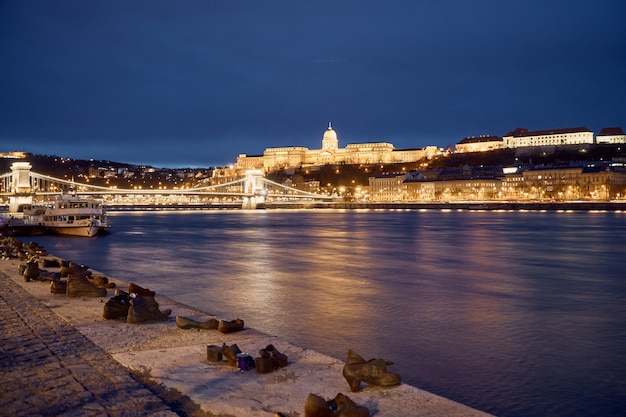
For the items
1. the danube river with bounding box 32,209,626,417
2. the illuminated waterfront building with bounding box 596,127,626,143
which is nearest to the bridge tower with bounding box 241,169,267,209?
the danube river with bounding box 32,209,626,417

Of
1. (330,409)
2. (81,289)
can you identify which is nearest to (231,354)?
(330,409)

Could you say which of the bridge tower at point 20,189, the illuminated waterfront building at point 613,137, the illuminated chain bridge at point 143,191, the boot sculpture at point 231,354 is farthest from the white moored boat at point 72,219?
the illuminated waterfront building at point 613,137

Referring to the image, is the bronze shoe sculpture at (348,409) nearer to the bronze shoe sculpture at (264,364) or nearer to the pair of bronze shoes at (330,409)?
the pair of bronze shoes at (330,409)

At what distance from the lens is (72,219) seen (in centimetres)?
3578

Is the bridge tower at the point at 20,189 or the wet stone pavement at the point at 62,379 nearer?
the wet stone pavement at the point at 62,379

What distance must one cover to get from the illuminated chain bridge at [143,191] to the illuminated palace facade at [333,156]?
3100 centimetres

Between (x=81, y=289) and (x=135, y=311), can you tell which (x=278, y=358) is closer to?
(x=135, y=311)

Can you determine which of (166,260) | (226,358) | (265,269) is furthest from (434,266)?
(226,358)

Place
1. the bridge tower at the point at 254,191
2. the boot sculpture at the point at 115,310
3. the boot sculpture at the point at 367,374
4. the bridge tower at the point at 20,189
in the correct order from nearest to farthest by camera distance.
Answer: the boot sculpture at the point at 367,374, the boot sculpture at the point at 115,310, the bridge tower at the point at 20,189, the bridge tower at the point at 254,191

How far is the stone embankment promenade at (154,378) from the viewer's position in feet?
15.3

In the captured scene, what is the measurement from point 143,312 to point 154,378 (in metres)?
2.45

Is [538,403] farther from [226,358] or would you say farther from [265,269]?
[265,269]

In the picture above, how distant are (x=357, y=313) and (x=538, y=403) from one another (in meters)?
5.00

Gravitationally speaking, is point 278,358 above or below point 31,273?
below
